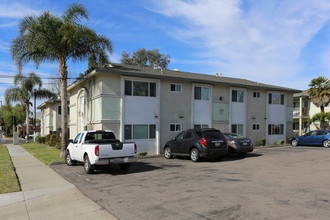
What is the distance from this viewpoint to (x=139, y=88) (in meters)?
17.1

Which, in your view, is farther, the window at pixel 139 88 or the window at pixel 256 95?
the window at pixel 256 95

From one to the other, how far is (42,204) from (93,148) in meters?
3.52

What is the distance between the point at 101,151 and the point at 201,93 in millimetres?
11444

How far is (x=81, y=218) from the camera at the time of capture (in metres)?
5.49

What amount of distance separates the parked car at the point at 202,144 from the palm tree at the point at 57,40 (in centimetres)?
745

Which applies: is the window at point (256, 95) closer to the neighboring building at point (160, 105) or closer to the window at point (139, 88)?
the neighboring building at point (160, 105)

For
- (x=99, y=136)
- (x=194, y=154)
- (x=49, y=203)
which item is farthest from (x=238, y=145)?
(x=49, y=203)

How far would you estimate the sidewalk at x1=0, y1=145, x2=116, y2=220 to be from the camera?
5719mm

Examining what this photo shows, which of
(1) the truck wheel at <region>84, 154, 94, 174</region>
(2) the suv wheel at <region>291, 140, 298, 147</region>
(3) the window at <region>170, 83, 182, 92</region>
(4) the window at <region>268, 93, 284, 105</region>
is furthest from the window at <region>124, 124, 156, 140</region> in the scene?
(2) the suv wheel at <region>291, 140, 298, 147</region>

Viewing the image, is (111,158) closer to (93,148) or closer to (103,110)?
(93,148)

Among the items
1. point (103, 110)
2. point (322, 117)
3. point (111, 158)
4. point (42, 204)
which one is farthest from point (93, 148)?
point (322, 117)

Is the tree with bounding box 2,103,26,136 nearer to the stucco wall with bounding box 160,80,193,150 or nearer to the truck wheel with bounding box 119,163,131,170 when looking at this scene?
the stucco wall with bounding box 160,80,193,150

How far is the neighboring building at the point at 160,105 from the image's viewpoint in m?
16.2

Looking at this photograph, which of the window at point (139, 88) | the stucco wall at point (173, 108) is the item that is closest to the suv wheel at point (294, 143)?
the stucco wall at point (173, 108)
